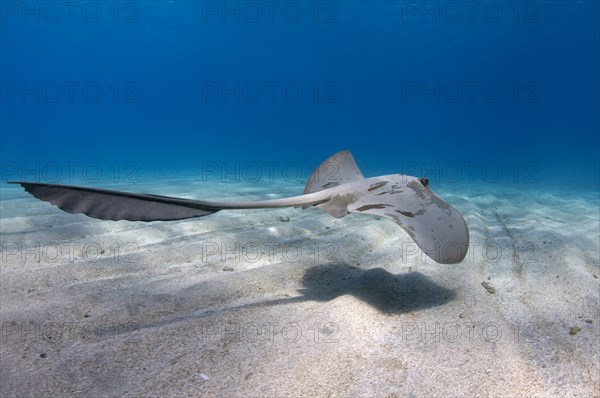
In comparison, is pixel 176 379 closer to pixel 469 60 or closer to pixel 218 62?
pixel 469 60

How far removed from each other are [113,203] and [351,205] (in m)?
1.87

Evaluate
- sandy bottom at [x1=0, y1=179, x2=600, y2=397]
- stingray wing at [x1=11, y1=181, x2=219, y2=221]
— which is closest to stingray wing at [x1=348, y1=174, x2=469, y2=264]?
sandy bottom at [x1=0, y1=179, x2=600, y2=397]

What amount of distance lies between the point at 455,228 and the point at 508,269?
1.90m

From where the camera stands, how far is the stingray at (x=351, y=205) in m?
1.83

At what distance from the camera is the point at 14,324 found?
2.23m

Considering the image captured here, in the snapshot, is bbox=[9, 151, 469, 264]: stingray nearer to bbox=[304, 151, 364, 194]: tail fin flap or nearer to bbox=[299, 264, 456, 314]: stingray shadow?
bbox=[304, 151, 364, 194]: tail fin flap

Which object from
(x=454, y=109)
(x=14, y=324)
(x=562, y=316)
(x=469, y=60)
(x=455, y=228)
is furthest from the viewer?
(x=454, y=109)

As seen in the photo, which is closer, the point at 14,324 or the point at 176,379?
the point at 176,379

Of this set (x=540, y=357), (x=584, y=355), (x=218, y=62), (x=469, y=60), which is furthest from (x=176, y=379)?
(x=218, y=62)

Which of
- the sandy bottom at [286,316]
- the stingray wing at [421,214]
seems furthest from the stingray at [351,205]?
the sandy bottom at [286,316]

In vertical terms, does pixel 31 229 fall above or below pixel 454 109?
below

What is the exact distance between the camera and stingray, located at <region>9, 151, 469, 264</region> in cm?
183

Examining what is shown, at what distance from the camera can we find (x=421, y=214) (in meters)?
2.55

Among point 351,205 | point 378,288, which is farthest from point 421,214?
point 378,288
